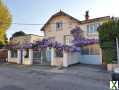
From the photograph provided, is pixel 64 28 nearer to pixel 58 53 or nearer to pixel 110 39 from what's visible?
pixel 58 53

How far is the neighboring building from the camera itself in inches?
1056

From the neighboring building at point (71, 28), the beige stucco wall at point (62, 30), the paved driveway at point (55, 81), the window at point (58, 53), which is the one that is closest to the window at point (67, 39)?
the neighboring building at point (71, 28)

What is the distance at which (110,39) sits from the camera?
2136cm

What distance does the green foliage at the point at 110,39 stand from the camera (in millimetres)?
20828

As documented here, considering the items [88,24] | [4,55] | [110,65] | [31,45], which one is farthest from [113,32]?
[4,55]

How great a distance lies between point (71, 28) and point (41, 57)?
7742 mm

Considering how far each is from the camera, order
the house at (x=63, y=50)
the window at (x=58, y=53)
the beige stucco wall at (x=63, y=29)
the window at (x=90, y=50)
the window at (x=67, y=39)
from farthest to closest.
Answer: the window at (x=67, y=39), the beige stucco wall at (x=63, y=29), the window at (x=90, y=50), the house at (x=63, y=50), the window at (x=58, y=53)

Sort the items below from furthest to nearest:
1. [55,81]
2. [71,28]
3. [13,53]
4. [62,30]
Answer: [62,30], [71,28], [13,53], [55,81]

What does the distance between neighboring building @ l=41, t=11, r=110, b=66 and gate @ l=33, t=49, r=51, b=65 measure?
170 centimetres

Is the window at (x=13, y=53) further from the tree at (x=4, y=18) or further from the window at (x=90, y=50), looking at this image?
the window at (x=90, y=50)

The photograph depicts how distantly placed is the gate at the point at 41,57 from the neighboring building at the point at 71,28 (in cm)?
170

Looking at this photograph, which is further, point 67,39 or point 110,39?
point 67,39

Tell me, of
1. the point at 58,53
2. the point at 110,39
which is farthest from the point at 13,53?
the point at 110,39

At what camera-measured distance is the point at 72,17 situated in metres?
31.9
